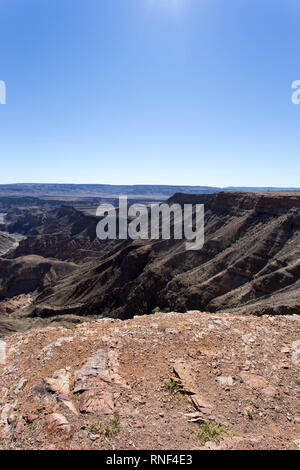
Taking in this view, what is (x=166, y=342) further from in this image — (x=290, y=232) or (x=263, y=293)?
(x=290, y=232)

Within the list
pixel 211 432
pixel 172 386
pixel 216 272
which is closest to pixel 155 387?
pixel 172 386

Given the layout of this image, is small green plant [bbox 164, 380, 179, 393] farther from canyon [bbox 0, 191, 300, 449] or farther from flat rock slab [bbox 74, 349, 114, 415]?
flat rock slab [bbox 74, 349, 114, 415]

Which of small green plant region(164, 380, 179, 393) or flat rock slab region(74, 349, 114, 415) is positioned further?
small green plant region(164, 380, 179, 393)

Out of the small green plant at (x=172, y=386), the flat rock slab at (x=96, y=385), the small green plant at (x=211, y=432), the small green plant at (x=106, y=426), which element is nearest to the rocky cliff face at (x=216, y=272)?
the small green plant at (x=172, y=386)

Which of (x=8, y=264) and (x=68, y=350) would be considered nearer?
(x=68, y=350)

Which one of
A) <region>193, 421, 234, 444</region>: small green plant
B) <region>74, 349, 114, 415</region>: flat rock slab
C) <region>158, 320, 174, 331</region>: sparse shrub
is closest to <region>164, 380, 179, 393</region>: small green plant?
<region>193, 421, 234, 444</region>: small green plant

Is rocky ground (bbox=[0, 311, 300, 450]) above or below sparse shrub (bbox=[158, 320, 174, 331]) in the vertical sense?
below
